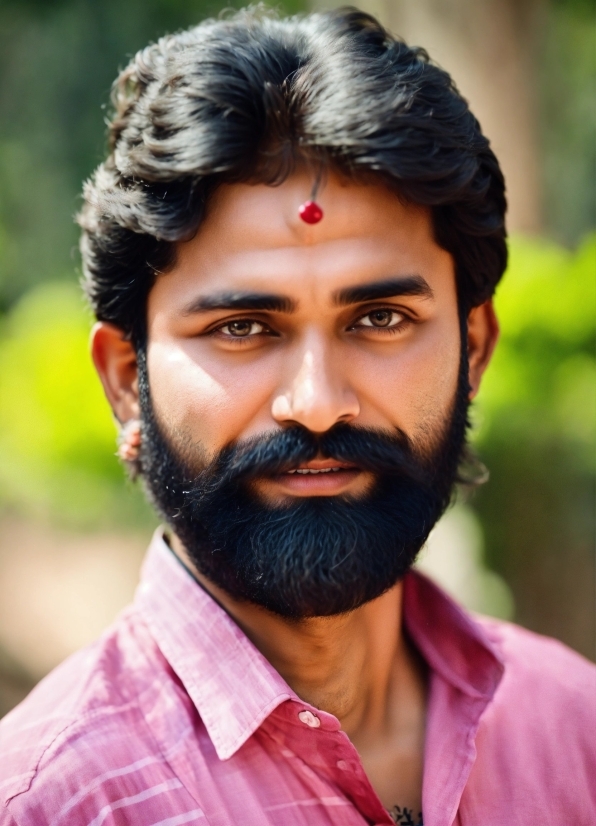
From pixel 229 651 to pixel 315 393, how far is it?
0.53 m

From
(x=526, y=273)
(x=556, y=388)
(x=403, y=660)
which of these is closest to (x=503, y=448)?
(x=556, y=388)

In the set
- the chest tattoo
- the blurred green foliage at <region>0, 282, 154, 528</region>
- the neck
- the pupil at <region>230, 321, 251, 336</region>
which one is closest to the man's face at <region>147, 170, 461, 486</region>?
the pupil at <region>230, 321, 251, 336</region>

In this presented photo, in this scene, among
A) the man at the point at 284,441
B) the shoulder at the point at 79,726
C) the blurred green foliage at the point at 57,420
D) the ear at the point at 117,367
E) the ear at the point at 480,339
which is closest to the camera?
the shoulder at the point at 79,726

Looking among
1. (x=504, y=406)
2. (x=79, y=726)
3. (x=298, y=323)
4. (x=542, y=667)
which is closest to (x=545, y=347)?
(x=504, y=406)

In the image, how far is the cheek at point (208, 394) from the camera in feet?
5.76

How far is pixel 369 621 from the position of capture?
205 centimetres

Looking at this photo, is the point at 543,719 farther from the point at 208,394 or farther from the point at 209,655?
the point at 208,394

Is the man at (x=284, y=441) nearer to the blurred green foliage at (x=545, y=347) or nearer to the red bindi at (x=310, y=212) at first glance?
the red bindi at (x=310, y=212)

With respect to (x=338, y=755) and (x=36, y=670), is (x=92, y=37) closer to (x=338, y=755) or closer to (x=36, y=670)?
(x=36, y=670)

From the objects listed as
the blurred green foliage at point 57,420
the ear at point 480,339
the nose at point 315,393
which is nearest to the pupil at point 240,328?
the nose at point 315,393

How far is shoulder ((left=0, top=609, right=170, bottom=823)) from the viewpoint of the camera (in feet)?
5.19

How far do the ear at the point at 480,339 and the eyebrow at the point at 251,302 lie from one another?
60cm

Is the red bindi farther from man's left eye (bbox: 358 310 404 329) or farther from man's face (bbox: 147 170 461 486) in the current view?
man's left eye (bbox: 358 310 404 329)

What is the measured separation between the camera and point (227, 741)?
1690mm
